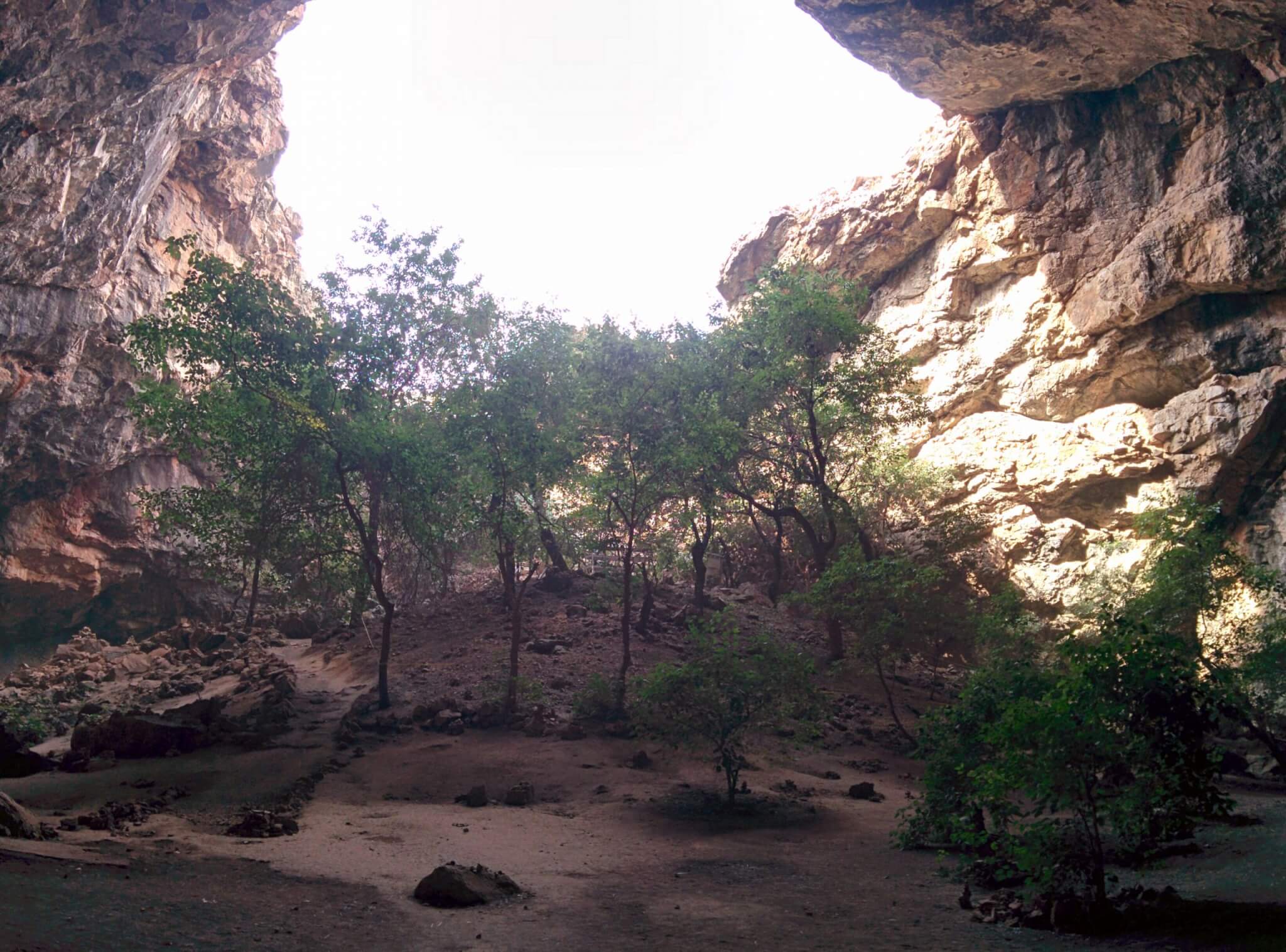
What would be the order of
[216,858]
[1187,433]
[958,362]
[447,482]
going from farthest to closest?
1. [958,362]
2. [1187,433]
3. [447,482]
4. [216,858]

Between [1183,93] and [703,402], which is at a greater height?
[1183,93]

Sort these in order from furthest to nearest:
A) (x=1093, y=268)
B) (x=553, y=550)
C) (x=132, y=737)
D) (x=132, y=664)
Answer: (x=553, y=550) < (x=1093, y=268) < (x=132, y=664) < (x=132, y=737)

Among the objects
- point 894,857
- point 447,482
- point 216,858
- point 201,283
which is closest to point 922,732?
point 894,857

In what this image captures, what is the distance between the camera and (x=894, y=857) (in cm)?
1015

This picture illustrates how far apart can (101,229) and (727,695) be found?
20129 millimetres

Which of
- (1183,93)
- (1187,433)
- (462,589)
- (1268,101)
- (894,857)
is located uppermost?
(1183,93)

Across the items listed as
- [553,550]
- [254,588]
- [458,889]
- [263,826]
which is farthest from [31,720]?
[458,889]

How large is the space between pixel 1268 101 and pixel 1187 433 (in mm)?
8413

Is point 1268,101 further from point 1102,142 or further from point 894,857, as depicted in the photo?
point 894,857

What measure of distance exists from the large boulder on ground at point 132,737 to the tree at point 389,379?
4.20m

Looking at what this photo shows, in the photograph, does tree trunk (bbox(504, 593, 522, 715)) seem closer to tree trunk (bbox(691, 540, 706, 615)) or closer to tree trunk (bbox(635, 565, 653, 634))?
tree trunk (bbox(635, 565, 653, 634))

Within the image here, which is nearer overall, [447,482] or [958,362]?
[447,482]

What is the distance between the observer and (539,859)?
990 cm

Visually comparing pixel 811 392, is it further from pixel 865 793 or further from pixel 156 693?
pixel 156 693
